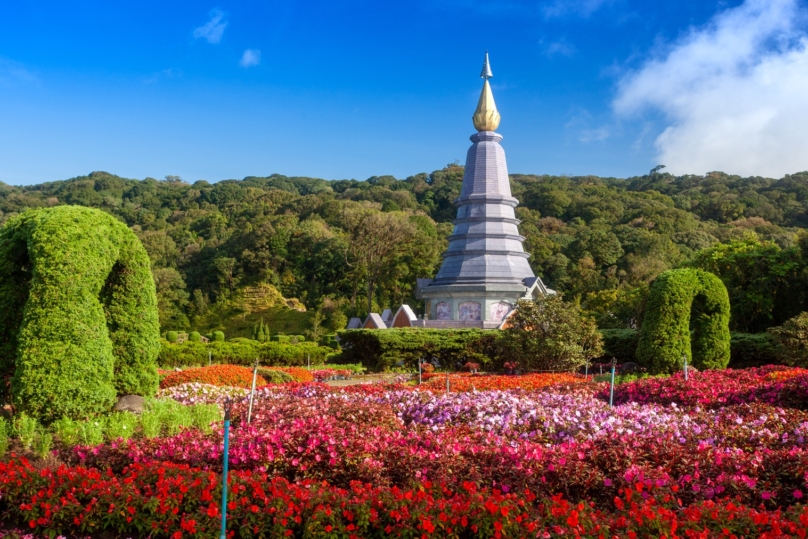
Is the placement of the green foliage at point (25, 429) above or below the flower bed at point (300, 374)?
above

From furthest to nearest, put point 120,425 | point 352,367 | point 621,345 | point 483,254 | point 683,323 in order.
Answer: point 483,254, point 352,367, point 621,345, point 683,323, point 120,425

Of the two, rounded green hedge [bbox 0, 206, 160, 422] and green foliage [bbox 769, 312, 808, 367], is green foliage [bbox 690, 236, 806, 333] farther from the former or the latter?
rounded green hedge [bbox 0, 206, 160, 422]

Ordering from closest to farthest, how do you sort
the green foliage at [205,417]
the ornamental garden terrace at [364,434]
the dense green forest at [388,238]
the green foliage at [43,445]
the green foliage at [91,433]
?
the ornamental garden terrace at [364,434] → the green foliage at [43,445] → the green foliage at [91,433] → the green foliage at [205,417] → the dense green forest at [388,238]

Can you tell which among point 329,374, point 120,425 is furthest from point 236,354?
point 120,425

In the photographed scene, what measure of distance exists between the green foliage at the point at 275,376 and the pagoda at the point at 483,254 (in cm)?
1505

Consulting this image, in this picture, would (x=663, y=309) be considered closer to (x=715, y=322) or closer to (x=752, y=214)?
(x=715, y=322)

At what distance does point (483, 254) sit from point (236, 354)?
15117 mm

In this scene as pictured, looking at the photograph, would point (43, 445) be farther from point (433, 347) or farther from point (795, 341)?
point (795, 341)

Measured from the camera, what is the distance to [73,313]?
9.40m

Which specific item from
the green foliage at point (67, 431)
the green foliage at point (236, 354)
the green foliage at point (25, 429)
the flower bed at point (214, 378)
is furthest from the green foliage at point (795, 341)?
the green foliage at point (25, 429)

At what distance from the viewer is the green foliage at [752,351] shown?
21.8 metres

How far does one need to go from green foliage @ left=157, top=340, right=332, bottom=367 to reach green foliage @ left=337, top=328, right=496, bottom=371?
315cm

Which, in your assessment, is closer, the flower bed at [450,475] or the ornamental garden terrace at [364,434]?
the flower bed at [450,475]

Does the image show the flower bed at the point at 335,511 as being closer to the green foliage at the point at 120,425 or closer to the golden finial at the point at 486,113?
the green foliage at the point at 120,425
